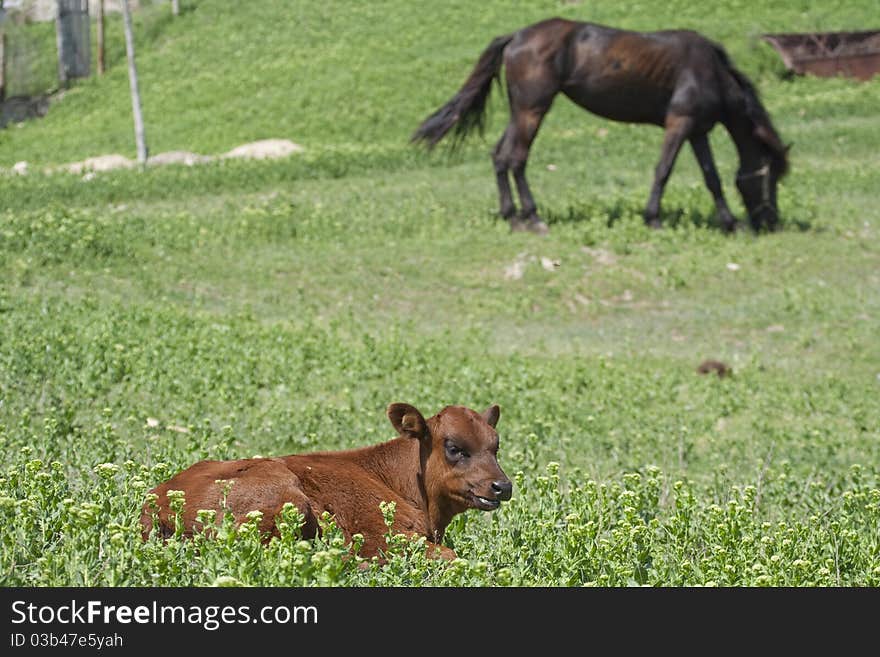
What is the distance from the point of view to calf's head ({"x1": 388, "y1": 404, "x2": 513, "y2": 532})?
6949 millimetres

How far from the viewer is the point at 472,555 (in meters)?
6.76

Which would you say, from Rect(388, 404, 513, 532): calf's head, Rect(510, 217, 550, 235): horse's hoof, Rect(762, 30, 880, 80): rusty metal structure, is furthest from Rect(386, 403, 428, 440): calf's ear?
Rect(762, 30, 880, 80): rusty metal structure

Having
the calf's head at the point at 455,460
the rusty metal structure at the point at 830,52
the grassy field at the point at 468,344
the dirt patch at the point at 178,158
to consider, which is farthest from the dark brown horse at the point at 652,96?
the rusty metal structure at the point at 830,52

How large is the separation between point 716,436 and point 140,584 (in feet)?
28.7

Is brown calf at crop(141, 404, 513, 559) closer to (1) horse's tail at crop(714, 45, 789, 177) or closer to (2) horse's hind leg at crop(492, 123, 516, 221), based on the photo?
(2) horse's hind leg at crop(492, 123, 516, 221)

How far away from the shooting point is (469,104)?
23.2 m

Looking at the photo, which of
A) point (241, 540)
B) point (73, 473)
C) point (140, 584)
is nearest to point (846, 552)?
point (241, 540)

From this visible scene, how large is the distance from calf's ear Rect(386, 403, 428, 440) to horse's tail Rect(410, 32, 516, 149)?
1607cm

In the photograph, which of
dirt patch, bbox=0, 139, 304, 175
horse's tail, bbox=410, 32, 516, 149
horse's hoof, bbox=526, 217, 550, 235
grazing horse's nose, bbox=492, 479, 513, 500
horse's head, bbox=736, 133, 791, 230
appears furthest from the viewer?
dirt patch, bbox=0, 139, 304, 175

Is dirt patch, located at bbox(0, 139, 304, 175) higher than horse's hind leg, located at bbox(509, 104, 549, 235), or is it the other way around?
horse's hind leg, located at bbox(509, 104, 549, 235)

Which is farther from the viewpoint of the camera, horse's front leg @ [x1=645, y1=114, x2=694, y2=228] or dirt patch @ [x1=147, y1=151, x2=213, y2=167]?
dirt patch @ [x1=147, y1=151, x2=213, y2=167]

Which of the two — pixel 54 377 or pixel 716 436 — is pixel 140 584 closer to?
pixel 54 377

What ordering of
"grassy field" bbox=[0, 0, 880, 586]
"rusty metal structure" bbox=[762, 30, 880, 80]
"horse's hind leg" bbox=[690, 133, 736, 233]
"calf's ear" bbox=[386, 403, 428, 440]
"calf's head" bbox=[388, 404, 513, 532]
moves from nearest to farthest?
"grassy field" bbox=[0, 0, 880, 586] < "calf's head" bbox=[388, 404, 513, 532] < "calf's ear" bbox=[386, 403, 428, 440] < "horse's hind leg" bbox=[690, 133, 736, 233] < "rusty metal structure" bbox=[762, 30, 880, 80]

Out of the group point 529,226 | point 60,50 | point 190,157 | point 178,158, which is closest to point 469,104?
point 529,226
